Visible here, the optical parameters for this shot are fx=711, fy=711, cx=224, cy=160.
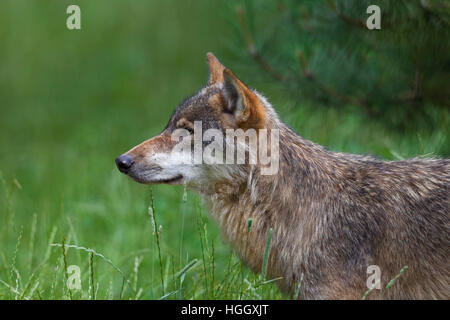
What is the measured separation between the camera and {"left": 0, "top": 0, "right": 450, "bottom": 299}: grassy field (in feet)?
17.7

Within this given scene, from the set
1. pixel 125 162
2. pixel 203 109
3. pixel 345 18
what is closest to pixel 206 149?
pixel 203 109

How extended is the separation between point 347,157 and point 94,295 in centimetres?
158

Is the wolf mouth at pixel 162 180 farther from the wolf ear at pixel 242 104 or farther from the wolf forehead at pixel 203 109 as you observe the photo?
the wolf ear at pixel 242 104

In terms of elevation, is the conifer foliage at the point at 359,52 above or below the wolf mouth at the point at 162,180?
above

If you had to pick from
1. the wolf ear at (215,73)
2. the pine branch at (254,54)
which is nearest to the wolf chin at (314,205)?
the wolf ear at (215,73)

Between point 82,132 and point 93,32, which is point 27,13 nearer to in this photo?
point 93,32

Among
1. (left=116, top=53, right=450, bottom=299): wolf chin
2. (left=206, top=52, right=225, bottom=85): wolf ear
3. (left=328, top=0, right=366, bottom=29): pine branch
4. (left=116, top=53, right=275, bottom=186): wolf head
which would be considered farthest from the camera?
(left=328, top=0, right=366, bottom=29): pine branch

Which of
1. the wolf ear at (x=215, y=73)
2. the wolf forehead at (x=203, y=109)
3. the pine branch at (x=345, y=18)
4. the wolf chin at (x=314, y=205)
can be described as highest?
the pine branch at (x=345, y=18)

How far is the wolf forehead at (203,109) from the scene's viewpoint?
377 centimetres

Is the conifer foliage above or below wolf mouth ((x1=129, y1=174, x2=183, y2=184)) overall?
above

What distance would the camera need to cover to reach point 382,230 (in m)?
3.62

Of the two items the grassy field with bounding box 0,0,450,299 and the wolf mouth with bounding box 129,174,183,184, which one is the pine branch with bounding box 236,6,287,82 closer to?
the grassy field with bounding box 0,0,450,299

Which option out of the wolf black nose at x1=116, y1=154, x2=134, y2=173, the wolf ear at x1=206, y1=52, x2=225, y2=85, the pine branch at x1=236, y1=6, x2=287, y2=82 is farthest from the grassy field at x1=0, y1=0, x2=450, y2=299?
the wolf ear at x1=206, y1=52, x2=225, y2=85
